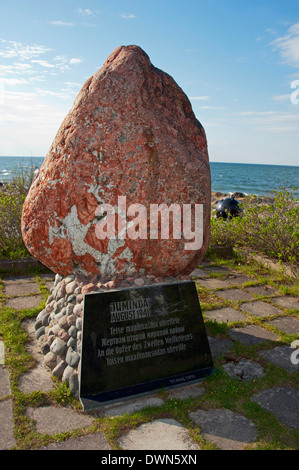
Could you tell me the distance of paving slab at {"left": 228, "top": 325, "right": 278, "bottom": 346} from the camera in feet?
12.2

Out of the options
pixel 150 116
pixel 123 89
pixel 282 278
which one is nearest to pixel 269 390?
pixel 150 116

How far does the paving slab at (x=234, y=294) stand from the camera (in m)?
5.02

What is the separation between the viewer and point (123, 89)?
3.19 m

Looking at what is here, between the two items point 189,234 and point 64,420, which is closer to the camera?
point 64,420

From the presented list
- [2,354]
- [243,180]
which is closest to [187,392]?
[2,354]

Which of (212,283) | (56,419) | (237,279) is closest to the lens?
(56,419)

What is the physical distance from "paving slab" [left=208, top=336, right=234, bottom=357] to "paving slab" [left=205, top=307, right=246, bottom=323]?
1.51 ft

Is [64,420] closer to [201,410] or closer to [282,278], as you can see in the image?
[201,410]

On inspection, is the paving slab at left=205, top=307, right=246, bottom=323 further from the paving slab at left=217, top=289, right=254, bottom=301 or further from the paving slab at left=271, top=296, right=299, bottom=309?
the paving slab at left=271, top=296, right=299, bottom=309

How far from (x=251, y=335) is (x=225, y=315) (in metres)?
0.57

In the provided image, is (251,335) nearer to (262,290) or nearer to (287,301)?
(287,301)

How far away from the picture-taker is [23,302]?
4.54 m

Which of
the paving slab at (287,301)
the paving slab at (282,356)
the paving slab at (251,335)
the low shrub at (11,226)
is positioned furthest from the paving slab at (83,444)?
the low shrub at (11,226)

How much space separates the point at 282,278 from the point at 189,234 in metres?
3.18
